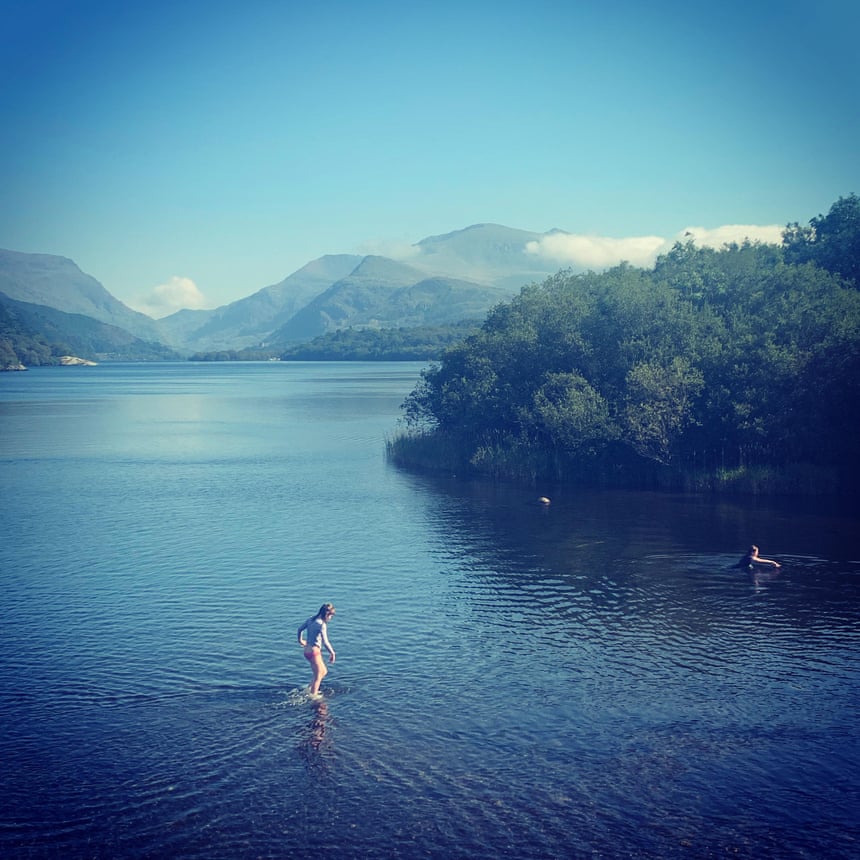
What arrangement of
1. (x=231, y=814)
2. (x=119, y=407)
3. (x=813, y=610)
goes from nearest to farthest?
(x=231, y=814)
(x=813, y=610)
(x=119, y=407)

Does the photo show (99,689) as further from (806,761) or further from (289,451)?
(289,451)

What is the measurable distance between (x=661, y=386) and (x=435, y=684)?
45.2 metres

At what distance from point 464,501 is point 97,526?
26.1 meters

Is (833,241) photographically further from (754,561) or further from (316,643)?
(316,643)

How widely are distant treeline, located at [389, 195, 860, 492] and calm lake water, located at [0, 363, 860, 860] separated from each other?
25.4 ft

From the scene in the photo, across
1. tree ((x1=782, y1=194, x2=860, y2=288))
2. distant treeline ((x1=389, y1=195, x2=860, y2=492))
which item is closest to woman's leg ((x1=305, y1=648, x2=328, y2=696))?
distant treeline ((x1=389, y1=195, x2=860, y2=492))

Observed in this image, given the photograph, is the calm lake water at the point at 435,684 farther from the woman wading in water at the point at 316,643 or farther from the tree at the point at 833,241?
the tree at the point at 833,241

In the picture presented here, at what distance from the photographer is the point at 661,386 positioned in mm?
70000

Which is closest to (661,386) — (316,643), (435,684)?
(435,684)

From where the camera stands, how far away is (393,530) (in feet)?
187

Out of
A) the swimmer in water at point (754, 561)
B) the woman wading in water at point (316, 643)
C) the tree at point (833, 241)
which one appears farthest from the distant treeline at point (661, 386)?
the woman wading in water at point (316, 643)

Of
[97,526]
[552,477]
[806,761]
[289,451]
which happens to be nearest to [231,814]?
[806,761]

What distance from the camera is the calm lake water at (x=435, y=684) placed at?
70.3ft

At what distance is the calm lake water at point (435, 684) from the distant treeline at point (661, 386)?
25.4ft
